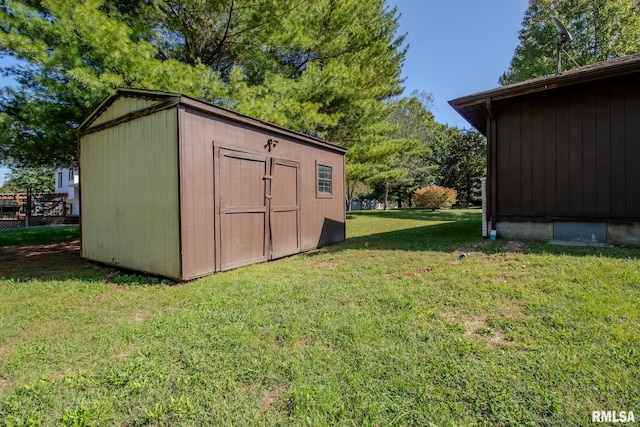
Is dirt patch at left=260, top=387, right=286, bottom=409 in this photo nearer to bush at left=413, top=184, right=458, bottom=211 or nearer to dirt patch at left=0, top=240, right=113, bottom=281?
dirt patch at left=0, top=240, right=113, bottom=281

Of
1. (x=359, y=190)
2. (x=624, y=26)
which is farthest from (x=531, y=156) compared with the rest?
(x=359, y=190)

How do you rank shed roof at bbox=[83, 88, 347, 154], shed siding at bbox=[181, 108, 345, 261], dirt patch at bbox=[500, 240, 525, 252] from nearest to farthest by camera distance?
shed roof at bbox=[83, 88, 347, 154] < shed siding at bbox=[181, 108, 345, 261] < dirt patch at bbox=[500, 240, 525, 252]

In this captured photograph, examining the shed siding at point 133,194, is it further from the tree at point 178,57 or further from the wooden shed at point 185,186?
the tree at point 178,57

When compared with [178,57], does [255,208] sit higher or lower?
lower

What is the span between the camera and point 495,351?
2.22 m

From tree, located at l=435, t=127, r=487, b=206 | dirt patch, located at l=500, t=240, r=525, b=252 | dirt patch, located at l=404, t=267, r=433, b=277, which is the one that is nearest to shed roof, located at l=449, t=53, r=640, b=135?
dirt patch, located at l=500, t=240, r=525, b=252

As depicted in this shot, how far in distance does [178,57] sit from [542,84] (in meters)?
8.47

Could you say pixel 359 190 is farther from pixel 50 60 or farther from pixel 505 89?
pixel 50 60

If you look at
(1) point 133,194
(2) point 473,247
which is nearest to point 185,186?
(1) point 133,194

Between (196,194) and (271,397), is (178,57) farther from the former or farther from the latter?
(271,397)

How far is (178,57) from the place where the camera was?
27.5ft

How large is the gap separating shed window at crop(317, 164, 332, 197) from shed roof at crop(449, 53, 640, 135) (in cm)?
295

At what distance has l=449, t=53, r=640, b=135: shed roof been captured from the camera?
15.7 feet

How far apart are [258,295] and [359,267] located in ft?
5.59
